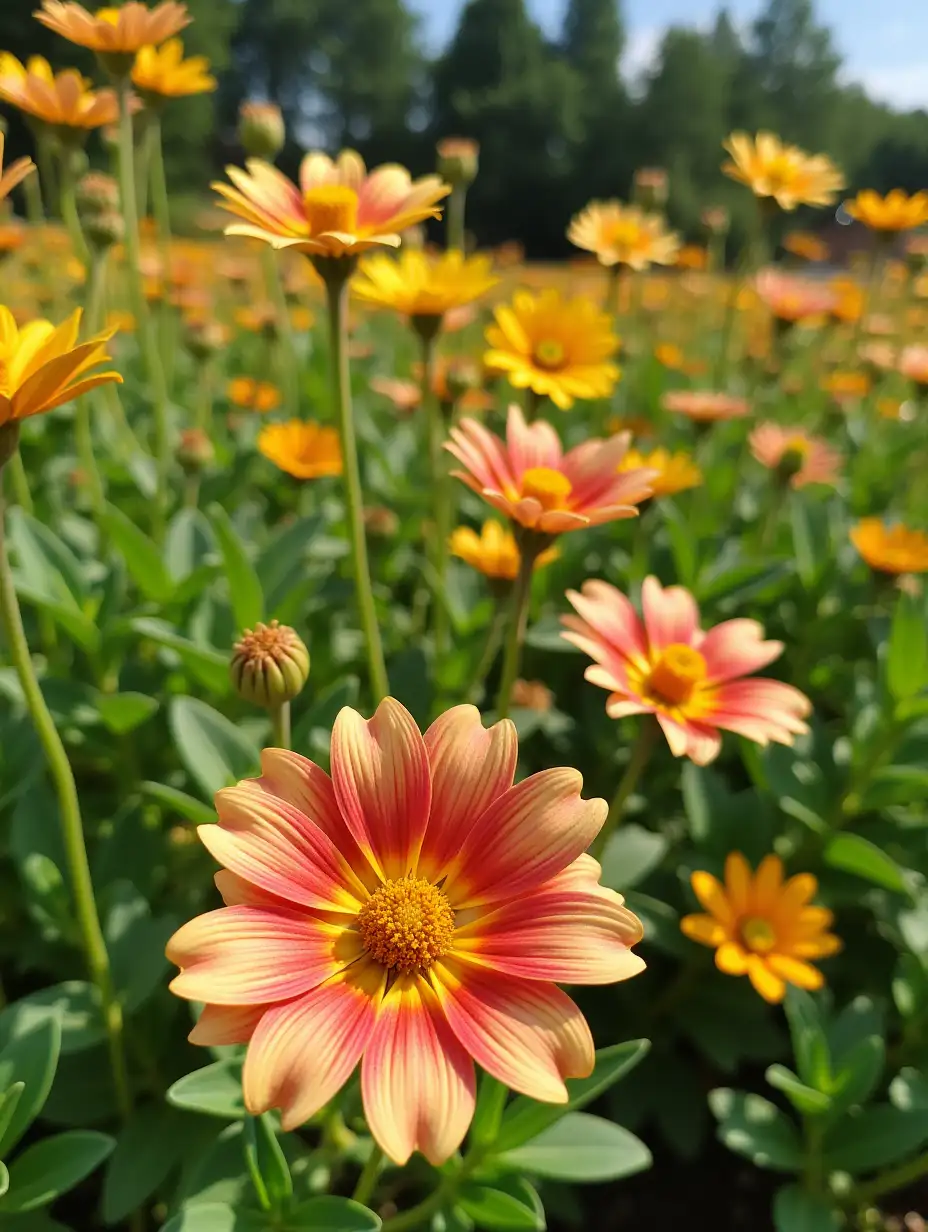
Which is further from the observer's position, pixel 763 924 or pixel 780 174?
pixel 780 174

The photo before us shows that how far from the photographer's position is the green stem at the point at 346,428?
50.8 inches

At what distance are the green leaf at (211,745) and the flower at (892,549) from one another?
1522 mm

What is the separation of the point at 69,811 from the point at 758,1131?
4.05 ft

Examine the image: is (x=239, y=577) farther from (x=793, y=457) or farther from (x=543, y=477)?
(x=793, y=457)

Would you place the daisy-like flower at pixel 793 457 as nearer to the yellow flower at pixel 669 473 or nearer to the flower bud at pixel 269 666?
the yellow flower at pixel 669 473

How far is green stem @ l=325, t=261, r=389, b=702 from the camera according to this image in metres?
1.29

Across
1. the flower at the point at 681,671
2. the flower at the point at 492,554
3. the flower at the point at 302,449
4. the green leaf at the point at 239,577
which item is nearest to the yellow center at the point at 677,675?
the flower at the point at 681,671

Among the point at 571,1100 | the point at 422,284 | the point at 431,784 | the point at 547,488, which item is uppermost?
the point at 422,284

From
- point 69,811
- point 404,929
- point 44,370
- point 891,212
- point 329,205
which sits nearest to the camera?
point 44,370

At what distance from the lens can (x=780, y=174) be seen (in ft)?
8.22

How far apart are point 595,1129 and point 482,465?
94 centimetres

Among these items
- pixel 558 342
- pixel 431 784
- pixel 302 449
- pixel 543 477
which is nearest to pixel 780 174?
pixel 558 342

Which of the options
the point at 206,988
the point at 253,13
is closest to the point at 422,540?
the point at 206,988

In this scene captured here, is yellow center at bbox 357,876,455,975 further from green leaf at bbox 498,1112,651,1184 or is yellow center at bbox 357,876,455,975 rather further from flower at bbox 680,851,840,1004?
flower at bbox 680,851,840,1004
